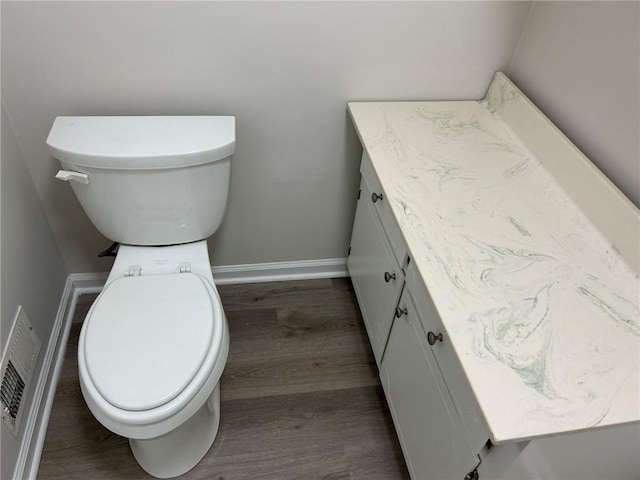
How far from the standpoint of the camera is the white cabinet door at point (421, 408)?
3.31ft

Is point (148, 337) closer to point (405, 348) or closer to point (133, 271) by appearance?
point (133, 271)

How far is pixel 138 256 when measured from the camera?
1.46 meters

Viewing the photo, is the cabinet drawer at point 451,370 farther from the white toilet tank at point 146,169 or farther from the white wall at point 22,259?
the white wall at point 22,259

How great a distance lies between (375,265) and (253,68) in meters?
0.70

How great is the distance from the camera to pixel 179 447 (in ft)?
4.49

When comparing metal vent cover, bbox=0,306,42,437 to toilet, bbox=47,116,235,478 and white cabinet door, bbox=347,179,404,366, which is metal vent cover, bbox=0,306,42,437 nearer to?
toilet, bbox=47,116,235,478

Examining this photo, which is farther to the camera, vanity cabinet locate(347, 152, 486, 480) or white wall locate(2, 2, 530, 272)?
white wall locate(2, 2, 530, 272)

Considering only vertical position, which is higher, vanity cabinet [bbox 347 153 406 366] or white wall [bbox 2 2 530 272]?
white wall [bbox 2 2 530 272]

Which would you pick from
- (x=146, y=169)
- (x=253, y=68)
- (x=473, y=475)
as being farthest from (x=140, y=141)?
(x=473, y=475)

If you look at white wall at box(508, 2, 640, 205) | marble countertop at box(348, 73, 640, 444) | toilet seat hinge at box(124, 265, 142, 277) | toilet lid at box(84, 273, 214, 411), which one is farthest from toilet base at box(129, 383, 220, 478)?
white wall at box(508, 2, 640, 205)

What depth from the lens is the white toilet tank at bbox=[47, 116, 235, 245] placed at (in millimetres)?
1248

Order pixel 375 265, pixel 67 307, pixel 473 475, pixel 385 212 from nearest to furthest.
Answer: pixel 473 475
pixel 385 212
pixel 375 265
pixel 67 307

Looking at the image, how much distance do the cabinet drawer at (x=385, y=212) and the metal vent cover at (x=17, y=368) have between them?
108 cm

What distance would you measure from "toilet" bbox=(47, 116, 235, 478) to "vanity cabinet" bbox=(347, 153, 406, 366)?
18.0 inches
